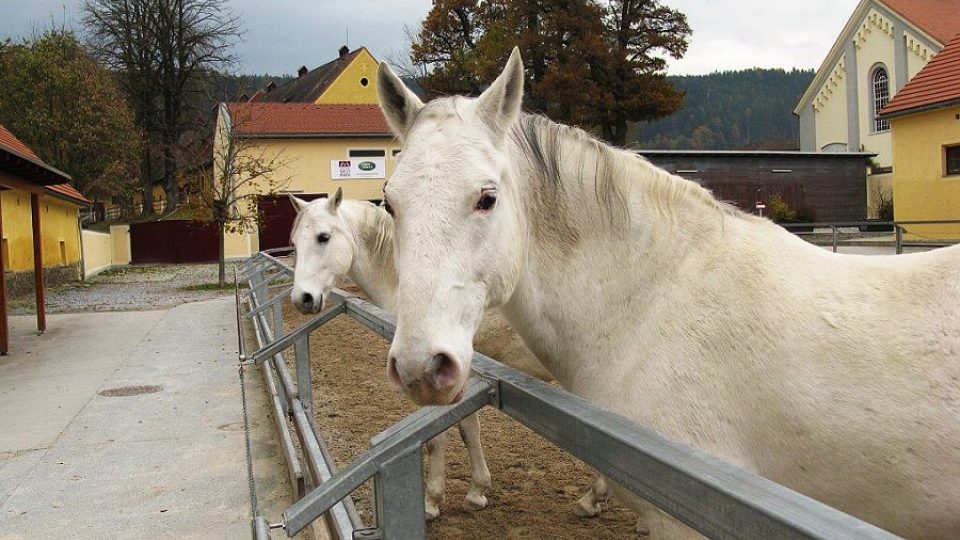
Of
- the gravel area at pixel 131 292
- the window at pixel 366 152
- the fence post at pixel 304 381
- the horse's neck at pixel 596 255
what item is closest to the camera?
the horse's neck at pixel 596 255

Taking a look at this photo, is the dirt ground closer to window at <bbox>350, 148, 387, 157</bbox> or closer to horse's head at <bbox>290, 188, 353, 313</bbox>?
horse's head at <bbox>290, 188, 353, 313</bbox>

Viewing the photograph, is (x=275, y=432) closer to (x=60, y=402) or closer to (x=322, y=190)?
(x=60, y=402)

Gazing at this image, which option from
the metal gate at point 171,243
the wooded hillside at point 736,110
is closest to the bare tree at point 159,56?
the metal gate at point 171,243

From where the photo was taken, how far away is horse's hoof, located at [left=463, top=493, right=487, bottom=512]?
4.38m

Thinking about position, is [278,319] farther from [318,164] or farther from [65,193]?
[318,164]

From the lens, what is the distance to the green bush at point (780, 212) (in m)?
27.4

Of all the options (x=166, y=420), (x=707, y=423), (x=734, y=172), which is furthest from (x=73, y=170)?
(x=707, y=423)

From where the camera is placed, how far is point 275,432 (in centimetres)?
635

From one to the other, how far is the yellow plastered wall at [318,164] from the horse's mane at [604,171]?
105 ft

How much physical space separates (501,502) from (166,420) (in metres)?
3.99

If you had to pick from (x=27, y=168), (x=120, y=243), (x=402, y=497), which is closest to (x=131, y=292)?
(x=27, y=168)

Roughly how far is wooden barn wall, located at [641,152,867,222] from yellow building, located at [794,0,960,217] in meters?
1.27

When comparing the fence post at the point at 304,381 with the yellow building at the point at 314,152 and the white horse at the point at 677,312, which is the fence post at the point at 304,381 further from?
the yellow building at the point at 314,152

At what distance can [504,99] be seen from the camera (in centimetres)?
219
